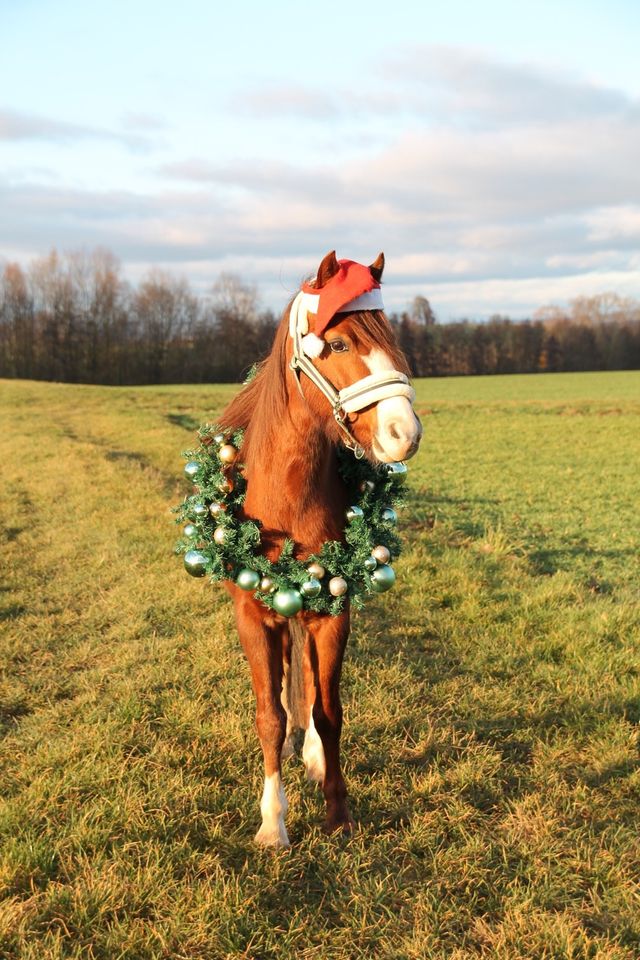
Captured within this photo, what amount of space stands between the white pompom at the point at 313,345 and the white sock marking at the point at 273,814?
1989 mm

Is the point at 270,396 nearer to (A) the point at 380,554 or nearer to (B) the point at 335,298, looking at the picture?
(B) the point at 335,298

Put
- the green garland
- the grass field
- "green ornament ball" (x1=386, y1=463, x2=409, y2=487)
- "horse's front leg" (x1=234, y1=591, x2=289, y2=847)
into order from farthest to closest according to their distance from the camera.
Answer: "green ornament ball" (x1=386, y1=463, x2=409, y2=487) < "horse's front leg" (x1=234, y1=591, x2=289, y2=847) < the green garland < the grass field

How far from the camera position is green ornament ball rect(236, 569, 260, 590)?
3084 mm

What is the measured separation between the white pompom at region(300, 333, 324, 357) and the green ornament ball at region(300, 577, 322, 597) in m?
0.99

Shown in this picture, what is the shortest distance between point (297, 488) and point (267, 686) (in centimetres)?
97

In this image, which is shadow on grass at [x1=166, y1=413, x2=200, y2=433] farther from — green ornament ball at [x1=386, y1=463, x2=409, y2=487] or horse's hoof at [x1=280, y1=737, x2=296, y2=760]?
green ornament ball at [x1=386, y1=463, x2=409, y2=487]

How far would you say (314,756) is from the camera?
3621 mm

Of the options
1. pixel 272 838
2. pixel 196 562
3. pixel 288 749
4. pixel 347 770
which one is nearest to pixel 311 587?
pixel 196 562

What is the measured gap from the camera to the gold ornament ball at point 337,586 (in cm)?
304

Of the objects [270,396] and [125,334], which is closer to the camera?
[270,396]

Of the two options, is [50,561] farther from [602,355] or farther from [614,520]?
[602,355]

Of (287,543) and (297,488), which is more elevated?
(297,488)

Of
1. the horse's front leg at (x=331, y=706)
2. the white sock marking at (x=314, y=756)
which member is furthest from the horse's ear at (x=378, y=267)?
the white sock marking at (x=314, y=756)

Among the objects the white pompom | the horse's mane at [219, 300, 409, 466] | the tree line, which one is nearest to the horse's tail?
the horse's mane at [219, 300, 409, 466]
